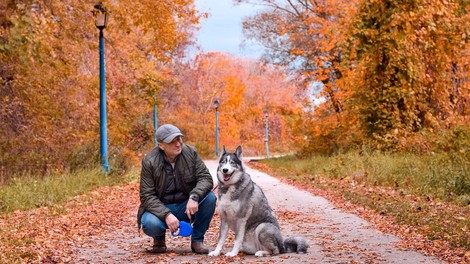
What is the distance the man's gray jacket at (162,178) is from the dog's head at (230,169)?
35cm

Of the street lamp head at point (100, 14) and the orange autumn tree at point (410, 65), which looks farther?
the orange autumn tree at point (410, 65)

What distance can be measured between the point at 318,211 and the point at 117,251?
18.3 ft

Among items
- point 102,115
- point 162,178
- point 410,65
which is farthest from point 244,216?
point 410,65

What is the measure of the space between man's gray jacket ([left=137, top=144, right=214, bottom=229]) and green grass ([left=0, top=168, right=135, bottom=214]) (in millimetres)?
5673

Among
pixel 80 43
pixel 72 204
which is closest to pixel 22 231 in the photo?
pixel 72 204

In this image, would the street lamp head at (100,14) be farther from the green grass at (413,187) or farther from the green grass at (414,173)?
the green grass at (414,173)

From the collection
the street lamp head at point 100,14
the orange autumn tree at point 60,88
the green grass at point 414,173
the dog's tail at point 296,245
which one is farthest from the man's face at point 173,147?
the street lamp head at point 100,14

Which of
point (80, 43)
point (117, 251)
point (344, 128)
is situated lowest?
point (117, 251)

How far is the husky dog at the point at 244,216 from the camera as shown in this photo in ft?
28.6

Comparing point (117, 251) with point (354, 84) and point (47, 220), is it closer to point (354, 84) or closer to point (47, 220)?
point (47, 220)

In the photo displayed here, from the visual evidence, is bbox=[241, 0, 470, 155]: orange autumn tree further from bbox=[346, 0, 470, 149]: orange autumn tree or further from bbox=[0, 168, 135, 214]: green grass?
bbox=[0, 168, 135, 214]: green grass

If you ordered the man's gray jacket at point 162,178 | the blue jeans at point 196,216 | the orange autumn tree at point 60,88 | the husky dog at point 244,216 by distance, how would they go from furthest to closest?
1. the orange autumn tree at point 60,88
2. the blue jeans at point 196,216
3. the man's gray jacket at point 162,178
4. the husky dog at point 244,216

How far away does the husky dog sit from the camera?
28.6ft

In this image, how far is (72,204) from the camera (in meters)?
15.0
